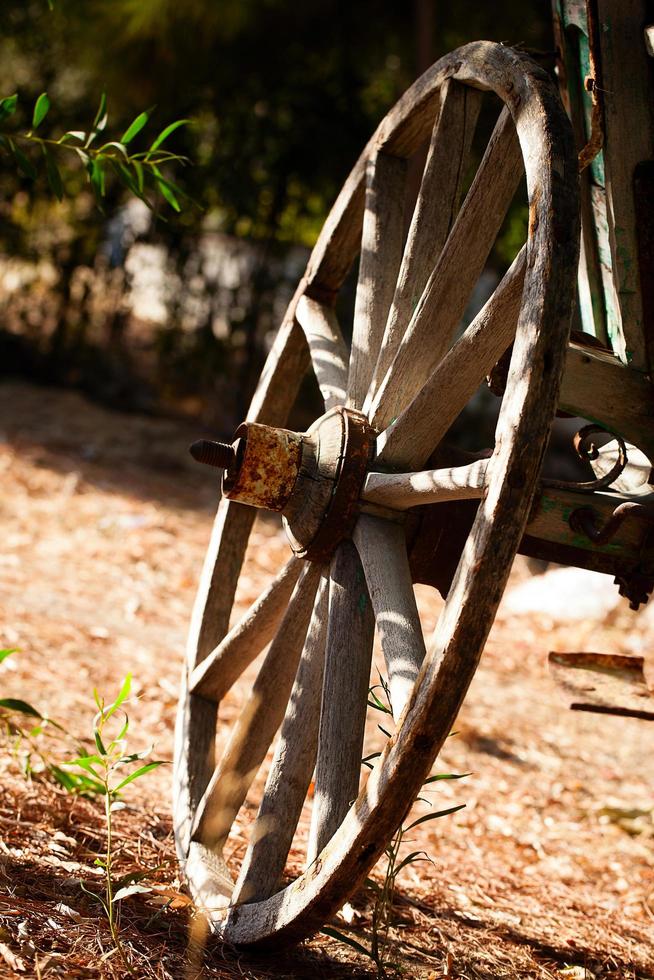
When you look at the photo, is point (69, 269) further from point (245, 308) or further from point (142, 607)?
point (142, 607)

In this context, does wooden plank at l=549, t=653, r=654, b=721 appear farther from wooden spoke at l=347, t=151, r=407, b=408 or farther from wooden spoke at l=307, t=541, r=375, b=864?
wooden spoke at l=347, t=151, r=407, b=408

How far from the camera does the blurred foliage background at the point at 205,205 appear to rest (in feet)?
22.5

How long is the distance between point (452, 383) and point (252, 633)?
69 cm

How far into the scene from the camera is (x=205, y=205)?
279 inches

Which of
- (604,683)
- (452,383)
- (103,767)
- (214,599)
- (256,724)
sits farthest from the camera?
(103,767)

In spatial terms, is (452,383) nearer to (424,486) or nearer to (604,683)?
(424,486)

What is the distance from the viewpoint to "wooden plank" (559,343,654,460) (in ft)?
6.01

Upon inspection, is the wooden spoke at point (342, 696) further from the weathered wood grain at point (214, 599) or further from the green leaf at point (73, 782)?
the green leaf at point (73, 782)

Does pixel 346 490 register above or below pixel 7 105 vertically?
below

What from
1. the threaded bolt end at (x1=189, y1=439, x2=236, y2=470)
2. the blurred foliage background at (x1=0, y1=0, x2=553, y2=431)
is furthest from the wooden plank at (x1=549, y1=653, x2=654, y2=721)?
the blurred foliage background at (x1=0, y1=0, x2=553, y2=431)

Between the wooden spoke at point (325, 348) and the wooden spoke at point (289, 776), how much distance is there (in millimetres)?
448

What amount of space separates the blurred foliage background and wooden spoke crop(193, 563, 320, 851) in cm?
533

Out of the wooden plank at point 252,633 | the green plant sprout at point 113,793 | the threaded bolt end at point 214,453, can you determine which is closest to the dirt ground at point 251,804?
the green plant sprout at point 113,793

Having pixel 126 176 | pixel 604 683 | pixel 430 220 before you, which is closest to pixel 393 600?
pixel 604 683
